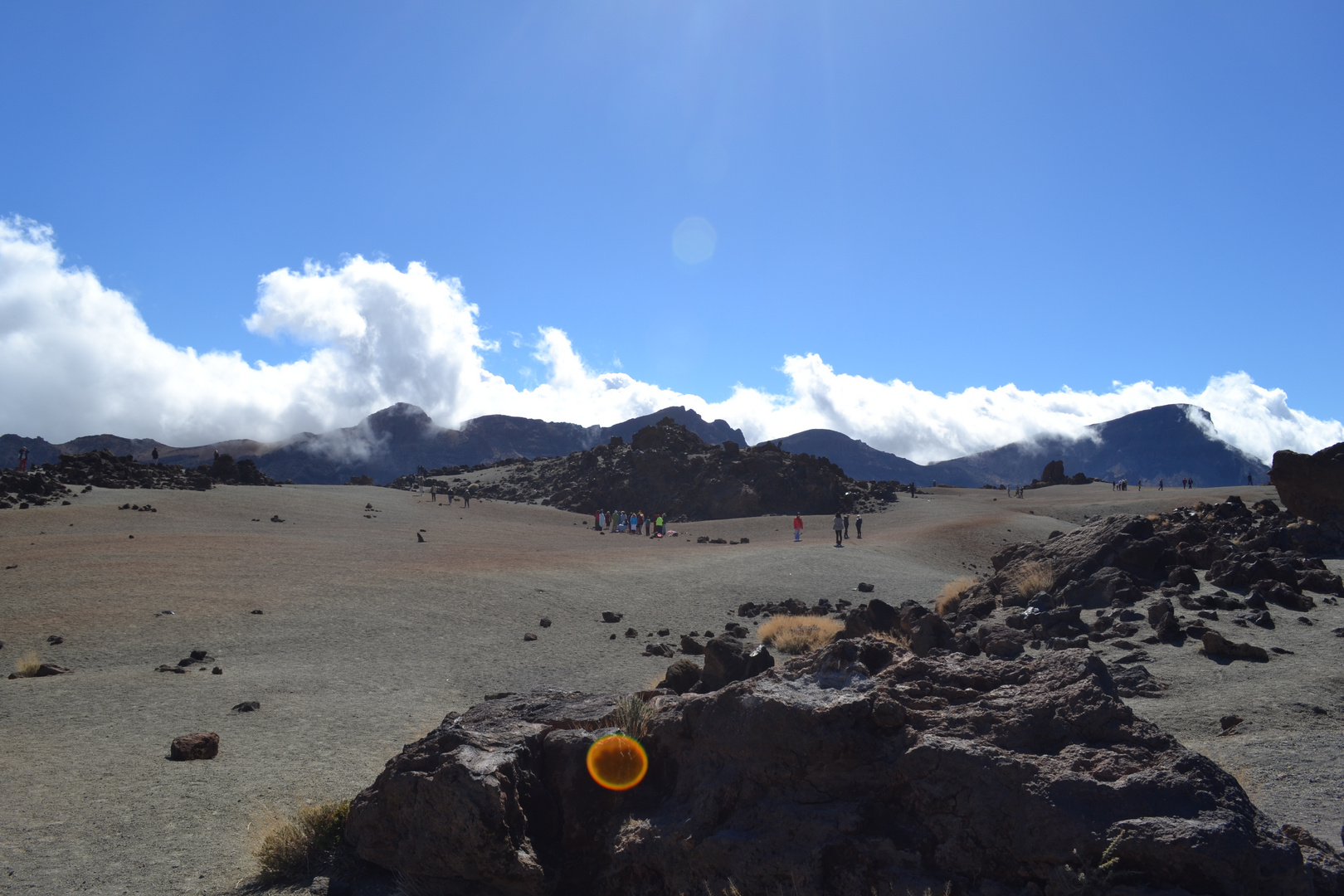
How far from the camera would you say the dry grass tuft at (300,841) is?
507 cm

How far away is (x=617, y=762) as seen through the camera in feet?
16.4

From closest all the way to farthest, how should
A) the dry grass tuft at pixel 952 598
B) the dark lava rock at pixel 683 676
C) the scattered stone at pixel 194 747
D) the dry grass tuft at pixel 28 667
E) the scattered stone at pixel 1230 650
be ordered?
the scattered stone at pixel 194 747 < the dark lava rock at pixel 683 676 < the scattered stone at pixel 1230 650 < the dry grass tuft at pixel 28 667 < the dry grass tuft at pixel 952 598

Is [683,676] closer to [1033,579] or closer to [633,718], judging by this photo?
[633,718]

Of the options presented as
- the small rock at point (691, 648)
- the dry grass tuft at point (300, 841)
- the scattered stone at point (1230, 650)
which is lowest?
the small rock at point (691, 648)

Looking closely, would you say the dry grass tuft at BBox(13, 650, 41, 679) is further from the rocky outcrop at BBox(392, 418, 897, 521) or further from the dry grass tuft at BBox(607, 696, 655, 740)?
the rocky outcrop at BBox(392, 418, 897, 521)

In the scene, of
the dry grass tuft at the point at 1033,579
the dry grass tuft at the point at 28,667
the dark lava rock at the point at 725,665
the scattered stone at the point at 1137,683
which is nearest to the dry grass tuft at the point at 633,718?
the dark lava rock at the point at 725,665

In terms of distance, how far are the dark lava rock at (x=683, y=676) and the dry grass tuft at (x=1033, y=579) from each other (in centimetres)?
796

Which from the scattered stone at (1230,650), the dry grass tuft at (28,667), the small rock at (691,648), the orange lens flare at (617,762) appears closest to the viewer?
the orange lens flare at (617,762)

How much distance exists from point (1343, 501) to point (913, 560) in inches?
556

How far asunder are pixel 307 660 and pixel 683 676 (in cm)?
719

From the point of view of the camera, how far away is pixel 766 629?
605 inches

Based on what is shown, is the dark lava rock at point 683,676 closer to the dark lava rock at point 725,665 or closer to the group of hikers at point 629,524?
the dark lava rock at point 725,665

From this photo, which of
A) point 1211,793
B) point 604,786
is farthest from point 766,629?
point 1211,793

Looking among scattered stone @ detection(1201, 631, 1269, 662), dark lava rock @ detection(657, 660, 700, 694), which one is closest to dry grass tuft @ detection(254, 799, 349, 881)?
dark lava rock @ detection(657, 660, 700, 694)
